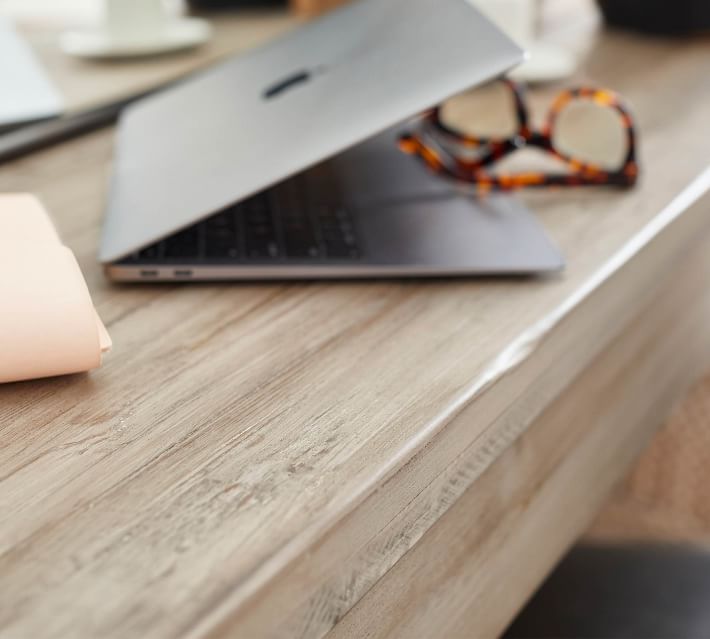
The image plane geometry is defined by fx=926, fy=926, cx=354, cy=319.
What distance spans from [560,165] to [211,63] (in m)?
0.39

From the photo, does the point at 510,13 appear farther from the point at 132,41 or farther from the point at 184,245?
the point at 184,245

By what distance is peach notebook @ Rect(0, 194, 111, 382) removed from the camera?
400mm

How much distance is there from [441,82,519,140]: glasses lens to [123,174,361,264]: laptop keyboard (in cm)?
24

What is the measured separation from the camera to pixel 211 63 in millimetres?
931

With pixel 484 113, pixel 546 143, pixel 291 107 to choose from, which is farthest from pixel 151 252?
pixel 484 113

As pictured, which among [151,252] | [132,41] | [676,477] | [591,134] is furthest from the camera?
[676,477]

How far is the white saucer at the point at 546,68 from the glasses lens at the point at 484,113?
0.18ft

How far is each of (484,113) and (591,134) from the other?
116mm

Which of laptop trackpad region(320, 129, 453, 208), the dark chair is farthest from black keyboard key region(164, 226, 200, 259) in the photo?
the dark chair

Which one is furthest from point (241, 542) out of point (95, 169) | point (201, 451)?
point (95, 169)

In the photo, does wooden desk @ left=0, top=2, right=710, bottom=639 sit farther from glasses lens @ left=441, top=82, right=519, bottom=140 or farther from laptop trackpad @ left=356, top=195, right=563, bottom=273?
glasses lens @ left=441, top=82, right=519, bottom=140

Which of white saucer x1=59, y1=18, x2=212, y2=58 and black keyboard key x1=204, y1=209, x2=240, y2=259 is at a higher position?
black keyboard key x1=204, y1=209, x2=240, y2=259

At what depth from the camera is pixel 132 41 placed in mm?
921

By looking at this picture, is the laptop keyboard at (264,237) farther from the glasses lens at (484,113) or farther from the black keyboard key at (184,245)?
the glasses lens at (484,113)
